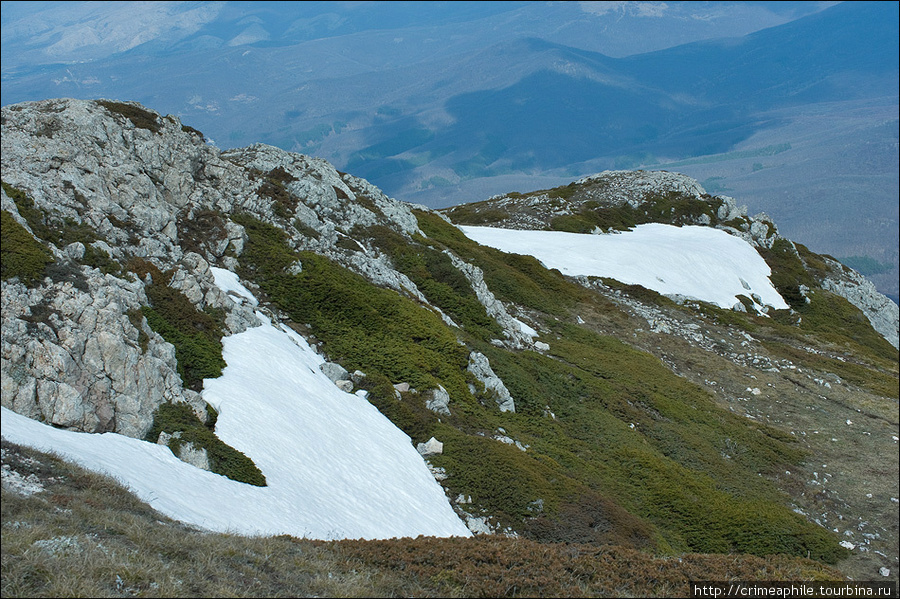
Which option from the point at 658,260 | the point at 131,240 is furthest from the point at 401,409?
the point at 658,260

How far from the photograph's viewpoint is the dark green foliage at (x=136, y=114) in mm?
29148

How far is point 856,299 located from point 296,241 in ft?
269

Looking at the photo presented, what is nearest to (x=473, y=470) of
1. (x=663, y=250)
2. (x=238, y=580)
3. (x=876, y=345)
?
(x=238, y=580)

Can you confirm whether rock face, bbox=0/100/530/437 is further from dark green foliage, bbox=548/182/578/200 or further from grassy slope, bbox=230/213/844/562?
dark green foliage, bbox=548/182/578/200

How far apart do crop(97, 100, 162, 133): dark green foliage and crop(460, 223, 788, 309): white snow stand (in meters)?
36.2

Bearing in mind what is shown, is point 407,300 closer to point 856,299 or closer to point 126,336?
point 126,336

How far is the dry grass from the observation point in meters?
8.05

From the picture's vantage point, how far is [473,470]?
65.6 feet

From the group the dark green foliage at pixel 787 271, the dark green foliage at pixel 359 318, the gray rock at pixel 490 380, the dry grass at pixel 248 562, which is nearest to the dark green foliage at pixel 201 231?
the dark green foliage at pixel 359 318

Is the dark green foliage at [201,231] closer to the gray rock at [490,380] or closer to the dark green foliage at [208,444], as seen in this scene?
the dark green foliage at [208,444]

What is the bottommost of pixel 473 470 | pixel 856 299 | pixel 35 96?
pixel 856 299

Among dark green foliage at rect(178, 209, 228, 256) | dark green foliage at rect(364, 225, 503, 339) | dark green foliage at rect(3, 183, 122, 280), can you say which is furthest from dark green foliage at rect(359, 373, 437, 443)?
dark green foliage at rect(178, 209, 228, 256)

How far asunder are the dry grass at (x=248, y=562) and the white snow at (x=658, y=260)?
46593 millimetres

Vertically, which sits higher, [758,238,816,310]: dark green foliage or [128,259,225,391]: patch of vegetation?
[128,259,225,391]: patch of vegetation
